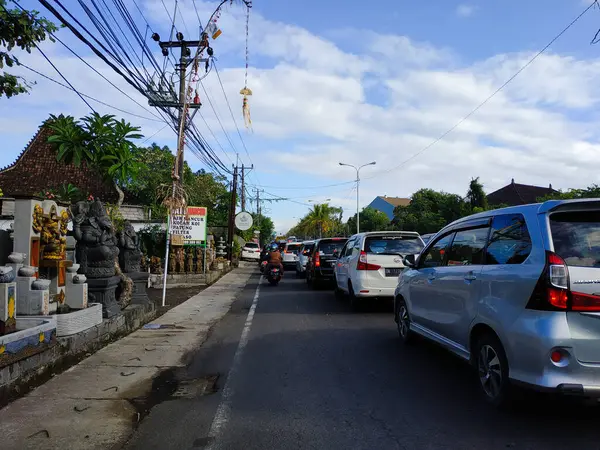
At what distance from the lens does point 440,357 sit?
263 inches

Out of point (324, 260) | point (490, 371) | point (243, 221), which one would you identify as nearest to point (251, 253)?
point (243, 221)

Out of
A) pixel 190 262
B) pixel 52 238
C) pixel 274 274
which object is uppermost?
pixel 52 238

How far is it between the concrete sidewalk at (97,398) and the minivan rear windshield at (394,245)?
403 cm

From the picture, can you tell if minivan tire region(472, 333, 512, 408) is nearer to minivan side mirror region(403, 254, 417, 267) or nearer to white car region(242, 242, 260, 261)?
minivan side mirror region(403, 254, 417, 267)

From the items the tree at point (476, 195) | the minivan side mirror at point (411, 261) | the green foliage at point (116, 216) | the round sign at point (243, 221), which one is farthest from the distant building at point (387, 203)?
the minivan side mirror at point (411, 261)

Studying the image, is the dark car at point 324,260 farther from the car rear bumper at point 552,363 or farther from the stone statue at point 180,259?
the car rear bumper at point 552,363

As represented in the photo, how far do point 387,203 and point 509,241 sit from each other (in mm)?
93590

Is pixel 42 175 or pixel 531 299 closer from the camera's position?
pixel 531 299

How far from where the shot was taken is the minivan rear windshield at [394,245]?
10.7 metres

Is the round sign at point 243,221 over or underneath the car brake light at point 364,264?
over

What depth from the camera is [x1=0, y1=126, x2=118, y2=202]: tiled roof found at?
73.5 feet

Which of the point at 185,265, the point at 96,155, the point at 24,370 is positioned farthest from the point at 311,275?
the point at 24,370

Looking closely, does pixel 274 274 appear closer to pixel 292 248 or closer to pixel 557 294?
pixel 292 248

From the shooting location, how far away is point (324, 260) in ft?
53.3
